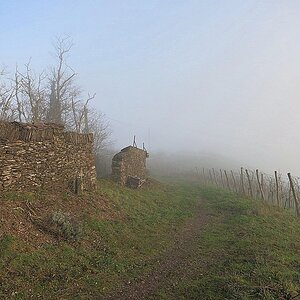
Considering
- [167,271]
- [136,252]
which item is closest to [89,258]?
[136,252]

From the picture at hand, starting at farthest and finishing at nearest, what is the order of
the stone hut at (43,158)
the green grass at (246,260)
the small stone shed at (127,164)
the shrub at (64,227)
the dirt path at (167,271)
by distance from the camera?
the small stone shed at (127,164)
the stone hut at (43,158)
the shrub at (64,227)
the dirt path at (167,271)
the green grass at (246,260)

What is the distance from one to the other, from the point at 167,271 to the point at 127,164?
50.3 ft

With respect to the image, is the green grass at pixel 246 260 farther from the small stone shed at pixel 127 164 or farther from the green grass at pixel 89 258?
the small stone shed at pixel 127 164

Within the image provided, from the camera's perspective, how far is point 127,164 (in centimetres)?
2417

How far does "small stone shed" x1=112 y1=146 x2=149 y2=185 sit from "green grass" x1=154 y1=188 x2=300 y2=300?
8.45m

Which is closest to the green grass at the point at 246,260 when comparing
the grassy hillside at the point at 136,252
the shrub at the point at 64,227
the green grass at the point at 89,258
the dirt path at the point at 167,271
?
the grassy hillside at the point at 136,252

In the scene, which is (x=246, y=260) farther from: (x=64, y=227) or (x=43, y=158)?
(x=43, y=158)

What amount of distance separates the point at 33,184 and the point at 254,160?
317 feet

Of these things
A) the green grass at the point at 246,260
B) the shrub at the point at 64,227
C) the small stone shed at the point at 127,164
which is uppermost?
the small stone shed at the point at 127,164

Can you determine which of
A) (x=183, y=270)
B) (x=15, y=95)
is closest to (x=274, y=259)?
(x=183, y=270)

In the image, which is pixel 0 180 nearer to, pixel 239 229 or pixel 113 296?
pixel 113 296

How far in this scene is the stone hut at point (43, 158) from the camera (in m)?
11.8

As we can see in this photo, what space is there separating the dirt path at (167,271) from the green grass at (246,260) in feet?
0.89

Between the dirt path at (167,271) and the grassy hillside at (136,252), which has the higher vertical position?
the grassy hillside at (136,252)
